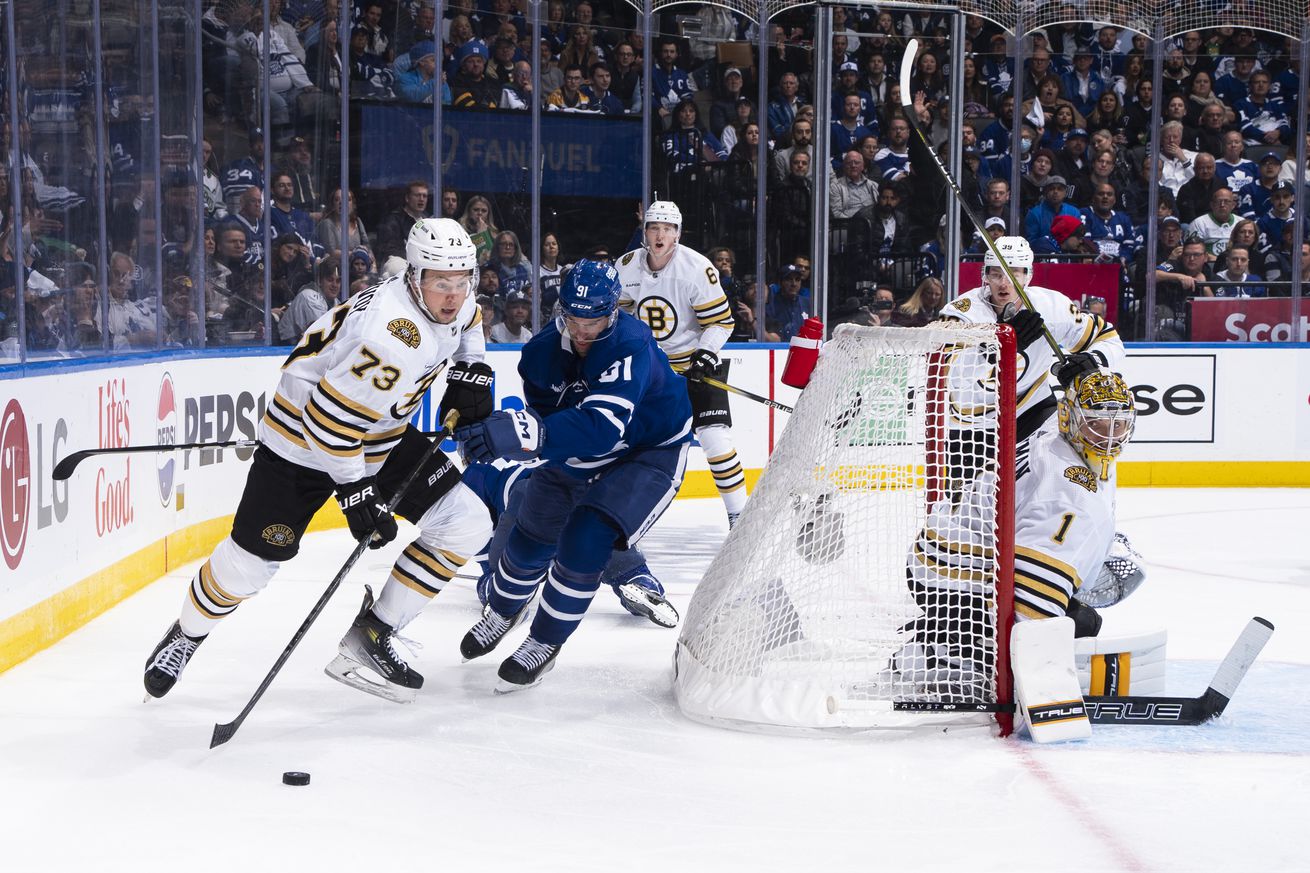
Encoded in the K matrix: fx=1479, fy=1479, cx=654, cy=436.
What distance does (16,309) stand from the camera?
3631mm

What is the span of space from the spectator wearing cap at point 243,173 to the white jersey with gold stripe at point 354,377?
9.54ft

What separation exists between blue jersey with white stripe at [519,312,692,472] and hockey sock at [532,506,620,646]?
0.50ft

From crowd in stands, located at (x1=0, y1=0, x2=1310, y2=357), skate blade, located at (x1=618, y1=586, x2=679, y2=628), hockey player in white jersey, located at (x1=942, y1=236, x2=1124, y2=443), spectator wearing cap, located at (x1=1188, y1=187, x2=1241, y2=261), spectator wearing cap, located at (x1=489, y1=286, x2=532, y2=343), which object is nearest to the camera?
skate blade, located at (x1=618, y1=586, x2=679, y2=628)

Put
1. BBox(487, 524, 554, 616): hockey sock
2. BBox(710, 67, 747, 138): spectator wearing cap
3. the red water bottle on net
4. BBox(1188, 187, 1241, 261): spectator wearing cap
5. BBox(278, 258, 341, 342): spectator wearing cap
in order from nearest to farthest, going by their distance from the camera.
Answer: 1. BBox(487, 524, 554, 616): hockey sock
2. the red water bottle on net
3. BBox(278, 258, 341, 342): spectator wearing cap
4. BBox(710, 67, 747, 138): spectator wearing cap
5. BBox(1188, 187, 1241, 261): spectator wearing cap

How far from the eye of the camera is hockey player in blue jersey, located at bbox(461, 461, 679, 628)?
4074mm

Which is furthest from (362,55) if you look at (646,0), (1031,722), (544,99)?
(1031,722)

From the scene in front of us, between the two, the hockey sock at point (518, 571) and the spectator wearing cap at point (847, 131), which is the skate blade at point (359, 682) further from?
the spectator wearing cap at point (847, 131)

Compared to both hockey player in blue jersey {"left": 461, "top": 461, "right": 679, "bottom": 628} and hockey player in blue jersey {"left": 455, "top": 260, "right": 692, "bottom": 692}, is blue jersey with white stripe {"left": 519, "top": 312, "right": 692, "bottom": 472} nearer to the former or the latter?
hockey player in blue jersey {"left": 455, "top": 260, "right": 692, "bottom": 692}

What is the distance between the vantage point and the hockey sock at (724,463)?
5.51 m

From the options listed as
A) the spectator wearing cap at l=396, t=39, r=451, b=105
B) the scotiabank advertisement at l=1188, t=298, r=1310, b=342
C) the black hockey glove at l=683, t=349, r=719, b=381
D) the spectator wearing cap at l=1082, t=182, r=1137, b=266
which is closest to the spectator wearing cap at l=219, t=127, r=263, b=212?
the spectator wearing cap at l=396, t=39, r=451, b=105

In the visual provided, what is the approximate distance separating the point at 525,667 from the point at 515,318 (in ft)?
12.7

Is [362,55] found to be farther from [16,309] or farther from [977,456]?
[977,456]

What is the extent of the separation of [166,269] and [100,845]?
3.22 metres

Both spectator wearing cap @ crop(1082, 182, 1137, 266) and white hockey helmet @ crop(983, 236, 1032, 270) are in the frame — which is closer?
white hockey helmet @ crop(983, 236, 1032, 270)
